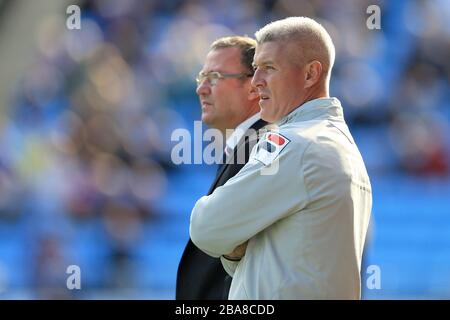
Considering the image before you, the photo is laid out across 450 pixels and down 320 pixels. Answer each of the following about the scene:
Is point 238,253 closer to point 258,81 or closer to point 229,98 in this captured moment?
point 258,81

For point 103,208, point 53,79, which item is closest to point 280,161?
point 103,208

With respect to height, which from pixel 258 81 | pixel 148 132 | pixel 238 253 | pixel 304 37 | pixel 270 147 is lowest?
pixel 238 253

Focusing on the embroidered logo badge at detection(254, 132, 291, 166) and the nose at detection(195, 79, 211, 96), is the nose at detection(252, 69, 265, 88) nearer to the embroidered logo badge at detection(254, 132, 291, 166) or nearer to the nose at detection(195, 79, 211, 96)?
the embroidered logo badge at detection(254, 132, 291, 166)

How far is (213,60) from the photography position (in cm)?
340

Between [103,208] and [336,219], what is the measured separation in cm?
422

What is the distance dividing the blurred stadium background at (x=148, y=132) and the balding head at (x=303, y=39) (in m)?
3.22

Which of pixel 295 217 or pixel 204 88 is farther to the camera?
pixel 204 88

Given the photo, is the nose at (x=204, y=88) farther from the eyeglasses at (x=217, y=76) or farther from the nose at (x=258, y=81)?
the nose at (x=258, y=81)

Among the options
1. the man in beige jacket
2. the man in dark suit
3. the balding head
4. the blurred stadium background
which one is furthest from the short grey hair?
the blurred stadium background

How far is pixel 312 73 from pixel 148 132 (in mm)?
4375

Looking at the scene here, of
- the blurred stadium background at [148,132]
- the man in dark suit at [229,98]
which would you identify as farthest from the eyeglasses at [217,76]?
the blurred stadium background at [148,132]

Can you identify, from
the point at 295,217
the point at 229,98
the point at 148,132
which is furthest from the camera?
the point at 148,132

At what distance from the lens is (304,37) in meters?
2.58

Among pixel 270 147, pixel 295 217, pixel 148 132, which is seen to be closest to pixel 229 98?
pixel 270 147
